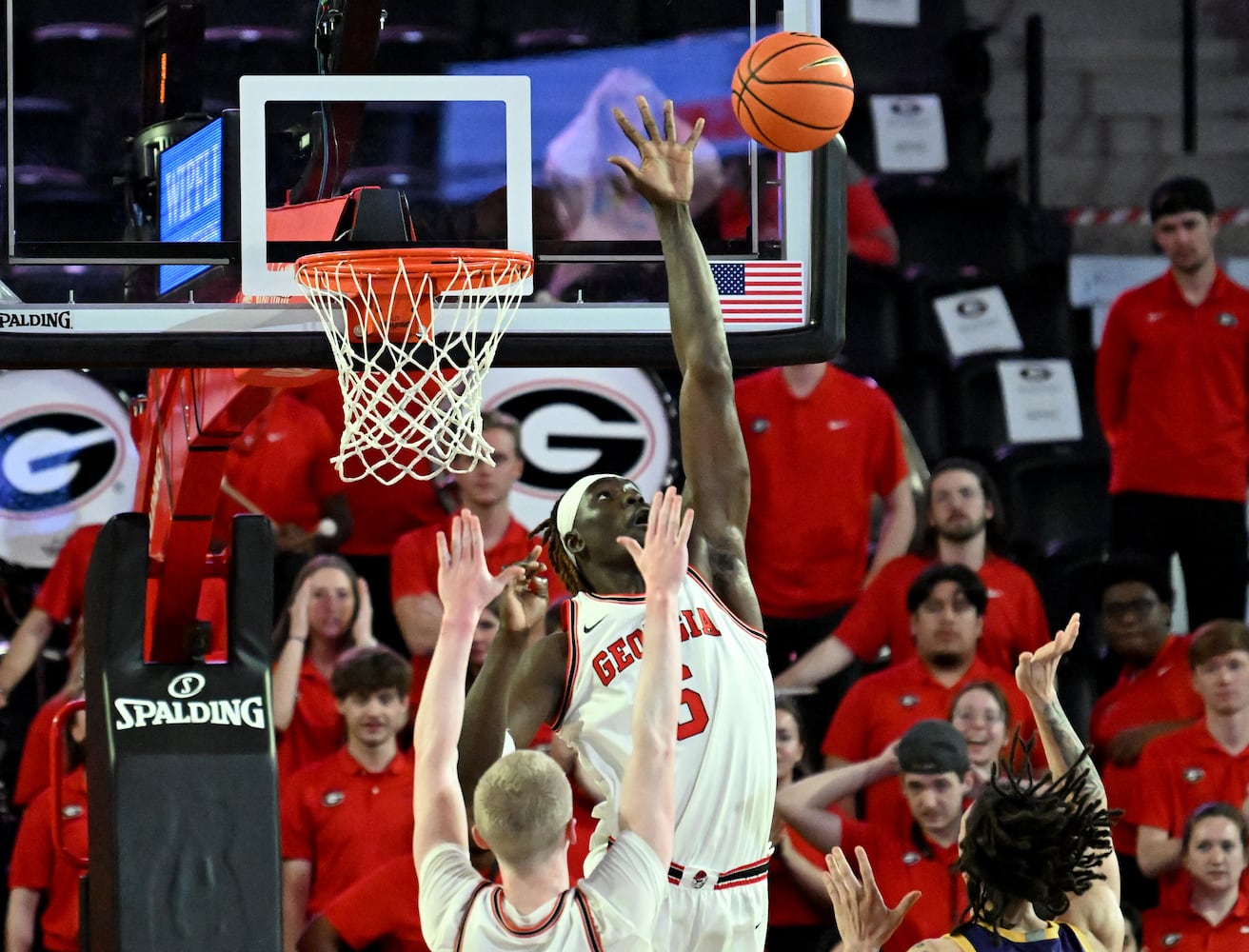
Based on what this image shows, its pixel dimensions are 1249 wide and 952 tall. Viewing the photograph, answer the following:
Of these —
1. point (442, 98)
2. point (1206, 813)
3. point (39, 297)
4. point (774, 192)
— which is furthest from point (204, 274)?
point (1206, 813)

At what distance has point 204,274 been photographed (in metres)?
4.95

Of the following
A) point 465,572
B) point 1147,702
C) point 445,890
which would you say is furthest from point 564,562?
point 1147,702

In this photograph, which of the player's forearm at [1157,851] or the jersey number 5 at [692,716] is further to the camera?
the player's forearm at [1157,851]

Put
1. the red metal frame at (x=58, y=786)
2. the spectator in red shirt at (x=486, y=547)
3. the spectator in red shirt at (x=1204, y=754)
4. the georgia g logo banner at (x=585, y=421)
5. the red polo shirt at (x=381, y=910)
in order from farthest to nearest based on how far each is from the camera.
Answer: the georgia g logo banner at (x=585, y=421) < the spectator in red shirt at (x=486, y=547) < the spectator in red shirt at (x=1204, y=754) < the red polo shirt at (x=381, y=910) < the red metal frame at (x=58, y=786)

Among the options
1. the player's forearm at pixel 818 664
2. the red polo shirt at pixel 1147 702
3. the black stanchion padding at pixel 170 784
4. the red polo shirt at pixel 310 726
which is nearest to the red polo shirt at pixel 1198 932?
the red polo shirt at pixel 1147 702

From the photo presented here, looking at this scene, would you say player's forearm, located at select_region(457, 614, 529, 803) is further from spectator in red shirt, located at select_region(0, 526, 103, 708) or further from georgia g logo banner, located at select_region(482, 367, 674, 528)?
georgia g logo banner, located at select_region(482, 367, 674, 528)

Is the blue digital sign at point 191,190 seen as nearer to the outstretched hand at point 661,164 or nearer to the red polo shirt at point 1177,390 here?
the outstretched hand at point 661,164

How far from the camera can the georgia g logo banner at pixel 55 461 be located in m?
7.71

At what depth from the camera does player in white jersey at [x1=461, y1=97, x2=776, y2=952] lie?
4.71 metres

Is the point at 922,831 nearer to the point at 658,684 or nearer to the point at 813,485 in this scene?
the point at 813,485

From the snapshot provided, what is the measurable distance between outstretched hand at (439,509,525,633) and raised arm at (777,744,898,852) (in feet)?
9.81

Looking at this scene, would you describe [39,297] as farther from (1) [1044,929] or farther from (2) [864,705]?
(2) [864,705]

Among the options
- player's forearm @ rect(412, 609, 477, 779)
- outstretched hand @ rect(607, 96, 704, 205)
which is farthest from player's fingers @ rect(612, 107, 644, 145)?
player's forearm @ rect(412, 609, 477, 779)

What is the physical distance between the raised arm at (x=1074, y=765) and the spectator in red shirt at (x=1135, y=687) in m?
2.57
